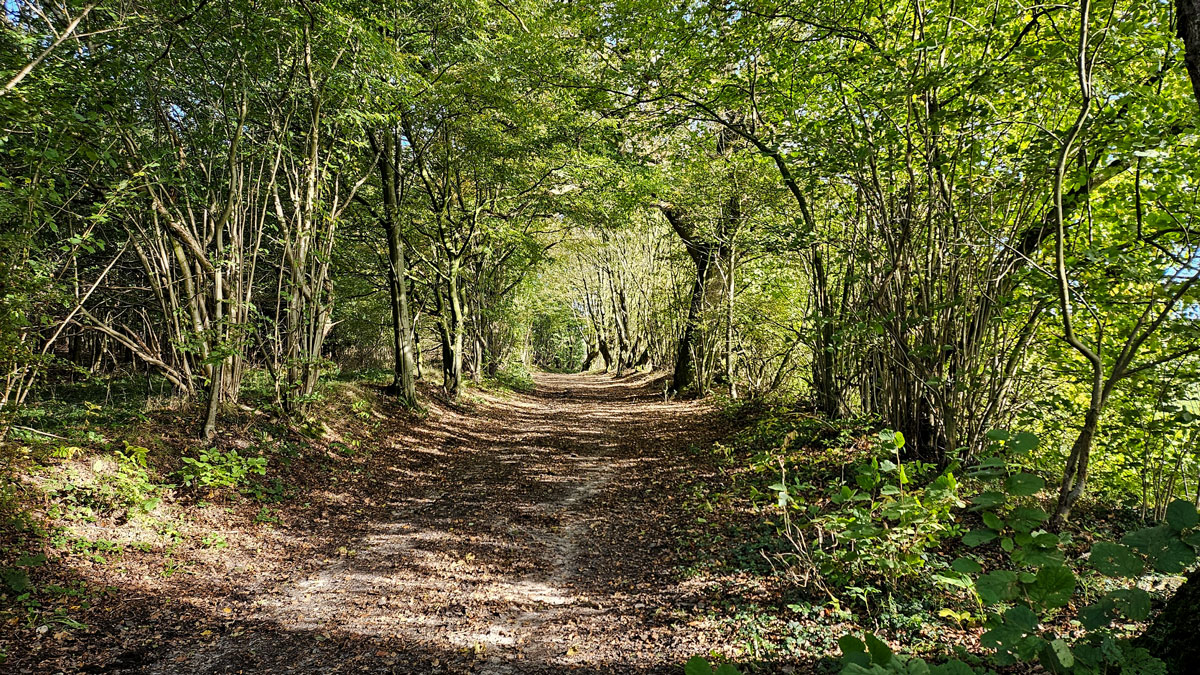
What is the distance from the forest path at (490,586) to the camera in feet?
11.1

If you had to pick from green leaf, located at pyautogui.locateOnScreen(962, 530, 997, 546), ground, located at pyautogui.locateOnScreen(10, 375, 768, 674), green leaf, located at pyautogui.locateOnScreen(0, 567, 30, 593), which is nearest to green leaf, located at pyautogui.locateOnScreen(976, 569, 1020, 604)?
green leaf, located at pyautogui.locateOnScreen(962, 530, 997, 546)

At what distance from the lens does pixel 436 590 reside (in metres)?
4.36

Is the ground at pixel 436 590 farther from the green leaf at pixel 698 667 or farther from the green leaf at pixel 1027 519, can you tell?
the green leaf at pixel 1027 519

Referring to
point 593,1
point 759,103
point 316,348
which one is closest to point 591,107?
point 593,1

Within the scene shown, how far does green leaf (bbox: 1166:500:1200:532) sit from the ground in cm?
241

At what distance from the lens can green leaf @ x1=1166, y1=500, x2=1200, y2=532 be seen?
1737 millimetres

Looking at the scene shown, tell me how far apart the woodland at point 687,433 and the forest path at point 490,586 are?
39 mm

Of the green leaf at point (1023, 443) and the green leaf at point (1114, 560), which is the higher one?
the green leaf at point (1023, 443)

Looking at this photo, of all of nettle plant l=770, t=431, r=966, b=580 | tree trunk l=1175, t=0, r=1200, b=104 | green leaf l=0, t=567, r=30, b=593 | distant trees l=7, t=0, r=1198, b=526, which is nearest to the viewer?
tree trunk l=1175, t=0, r=1200, b=104

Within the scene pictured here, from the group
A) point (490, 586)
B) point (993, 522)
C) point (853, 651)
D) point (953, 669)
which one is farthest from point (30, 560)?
point (993, 522)

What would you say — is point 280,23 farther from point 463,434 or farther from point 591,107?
point 463,434

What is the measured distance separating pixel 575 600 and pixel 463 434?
7.50m

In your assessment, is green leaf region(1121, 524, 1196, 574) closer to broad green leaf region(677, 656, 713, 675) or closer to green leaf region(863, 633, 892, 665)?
green leaf region(863, 633, 892, 665)

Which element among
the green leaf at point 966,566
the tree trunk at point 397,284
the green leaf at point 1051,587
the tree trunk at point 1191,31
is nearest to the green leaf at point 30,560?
the green leaf at point 966,566
